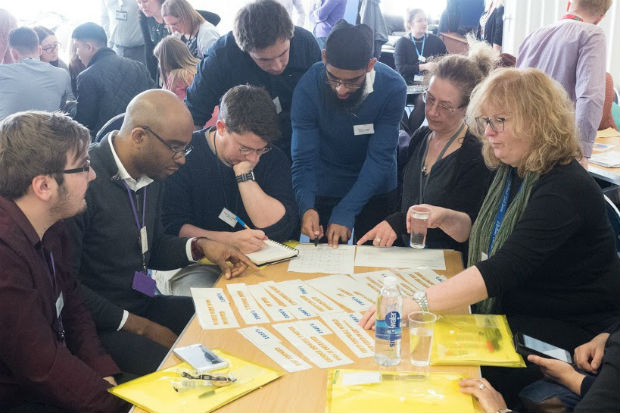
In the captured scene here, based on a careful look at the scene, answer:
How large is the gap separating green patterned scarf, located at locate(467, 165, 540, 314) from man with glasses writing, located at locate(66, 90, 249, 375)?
86 cm

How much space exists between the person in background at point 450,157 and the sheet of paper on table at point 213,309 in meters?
0.72

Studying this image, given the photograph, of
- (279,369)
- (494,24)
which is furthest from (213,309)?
(494,24)

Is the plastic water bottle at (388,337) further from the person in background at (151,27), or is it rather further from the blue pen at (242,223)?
the person in background at (151,27)

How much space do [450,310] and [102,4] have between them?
17.5 feet

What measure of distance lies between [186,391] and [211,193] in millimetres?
1295

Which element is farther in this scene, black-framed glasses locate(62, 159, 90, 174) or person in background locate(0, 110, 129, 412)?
black-framed glasses locate(62, 159, 90, 174)

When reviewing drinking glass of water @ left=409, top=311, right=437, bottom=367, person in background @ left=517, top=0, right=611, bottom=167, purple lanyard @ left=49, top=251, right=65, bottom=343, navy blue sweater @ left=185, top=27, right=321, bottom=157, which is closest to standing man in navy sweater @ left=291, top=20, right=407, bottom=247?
navy blue sweater @ left=185, top=27, right=321, bottom=157

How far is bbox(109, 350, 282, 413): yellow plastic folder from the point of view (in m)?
1.44

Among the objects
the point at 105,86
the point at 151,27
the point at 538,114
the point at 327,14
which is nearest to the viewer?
the point at 538,114

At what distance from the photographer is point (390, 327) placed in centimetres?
164

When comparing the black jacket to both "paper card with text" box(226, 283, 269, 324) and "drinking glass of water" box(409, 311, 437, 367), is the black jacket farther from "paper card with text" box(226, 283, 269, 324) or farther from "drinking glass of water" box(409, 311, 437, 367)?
"drinking glass of water" box(409, 311, 437, 367)

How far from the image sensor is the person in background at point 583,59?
3.65 meters

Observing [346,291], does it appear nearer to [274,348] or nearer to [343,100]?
[274,348]

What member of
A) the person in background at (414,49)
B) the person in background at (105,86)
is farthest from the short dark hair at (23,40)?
the person in background at (414,49)
